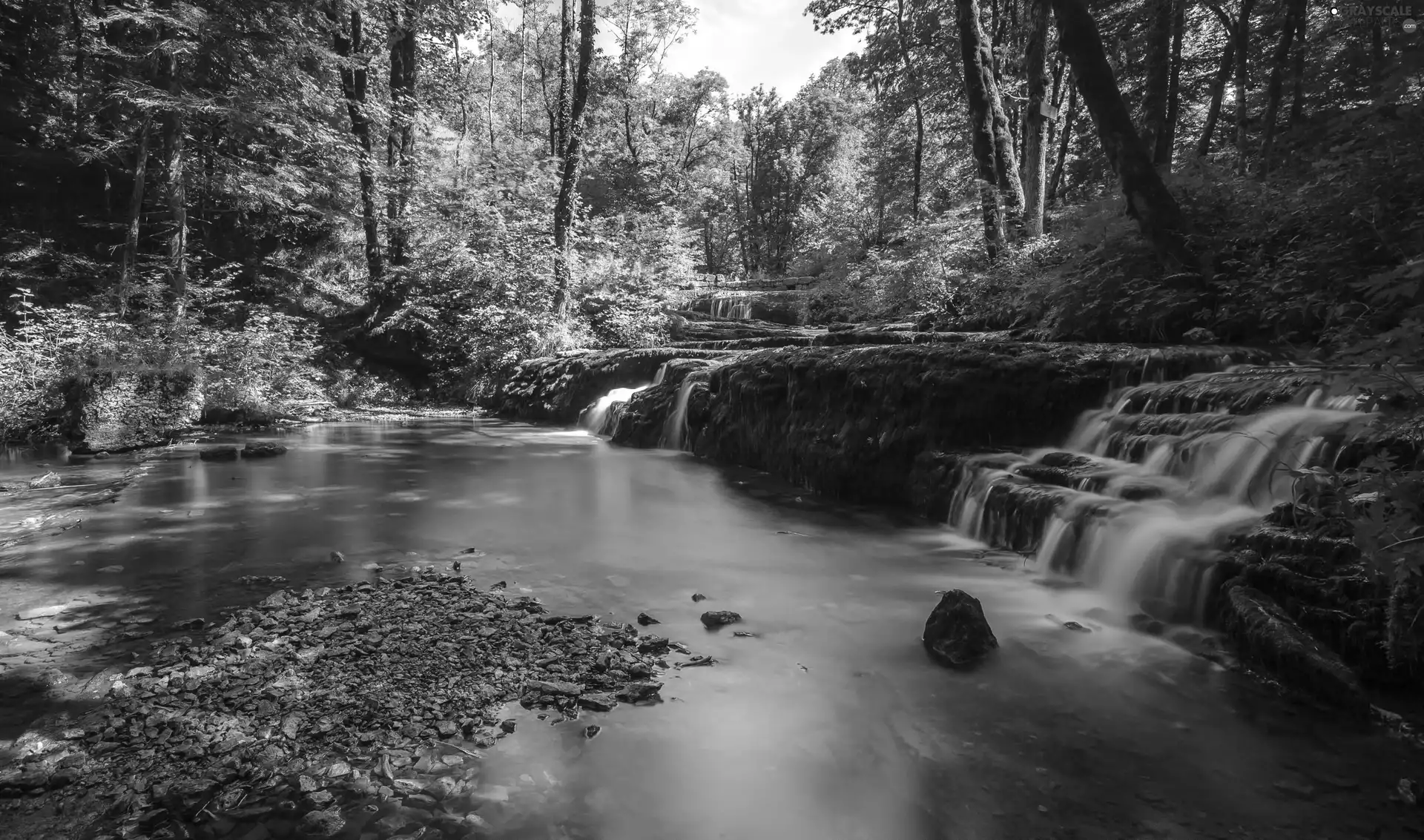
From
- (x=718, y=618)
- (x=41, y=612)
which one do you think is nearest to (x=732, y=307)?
(x=718, y=618)

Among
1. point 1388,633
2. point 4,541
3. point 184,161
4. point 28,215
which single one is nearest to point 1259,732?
point 1388,633

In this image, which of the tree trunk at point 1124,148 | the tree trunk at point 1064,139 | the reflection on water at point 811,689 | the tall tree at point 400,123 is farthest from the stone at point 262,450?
the tree trunk at point 1064,139

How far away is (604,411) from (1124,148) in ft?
32.1

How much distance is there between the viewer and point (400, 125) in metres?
20.5

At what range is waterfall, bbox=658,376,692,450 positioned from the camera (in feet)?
37.6

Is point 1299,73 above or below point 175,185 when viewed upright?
above

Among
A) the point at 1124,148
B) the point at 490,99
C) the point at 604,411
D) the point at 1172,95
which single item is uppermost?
the point at 490,99

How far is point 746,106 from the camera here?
47.6 m

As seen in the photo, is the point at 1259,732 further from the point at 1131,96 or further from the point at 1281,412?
the point at 1131,96

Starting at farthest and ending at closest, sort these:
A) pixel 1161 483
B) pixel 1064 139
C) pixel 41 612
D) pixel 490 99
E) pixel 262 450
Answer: pixel 490 99 → pixel 1064 139 → pixel 262 450 → pixel 1161 483 → pixel 41 612

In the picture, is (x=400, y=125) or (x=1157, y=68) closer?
(x=1157, y=68)

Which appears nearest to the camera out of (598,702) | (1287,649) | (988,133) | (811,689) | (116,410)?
(598,702)

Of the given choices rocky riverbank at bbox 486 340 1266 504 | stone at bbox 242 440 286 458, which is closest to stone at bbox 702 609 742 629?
rocky riverbank at bbox 486 340 1266 504

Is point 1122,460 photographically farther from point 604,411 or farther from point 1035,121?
point 1035,121
